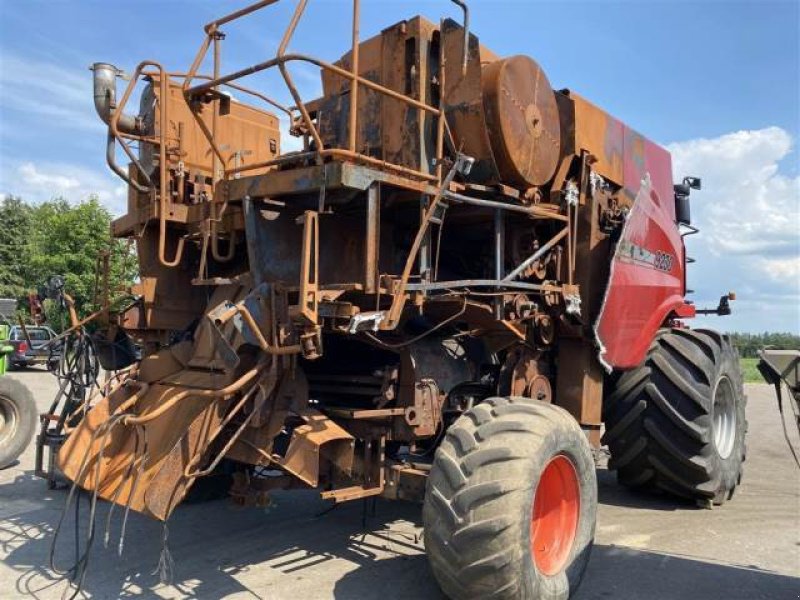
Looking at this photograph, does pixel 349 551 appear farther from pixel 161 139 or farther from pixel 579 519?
pixel 161 139

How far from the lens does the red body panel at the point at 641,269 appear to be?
228 inches

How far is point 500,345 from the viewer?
203 inches

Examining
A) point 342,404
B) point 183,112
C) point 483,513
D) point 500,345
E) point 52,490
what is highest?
point 183,112

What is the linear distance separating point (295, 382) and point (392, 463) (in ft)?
2.71

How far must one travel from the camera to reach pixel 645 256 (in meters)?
6.33

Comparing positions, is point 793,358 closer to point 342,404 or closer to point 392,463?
point 392,463

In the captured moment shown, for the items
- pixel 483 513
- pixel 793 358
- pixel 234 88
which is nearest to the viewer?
pixel 483 513

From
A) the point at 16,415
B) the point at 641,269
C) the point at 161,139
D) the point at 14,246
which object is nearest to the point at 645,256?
the point at 641,269

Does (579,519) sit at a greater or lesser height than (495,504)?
lesser

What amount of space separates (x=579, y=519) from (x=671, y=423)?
2.07 meters

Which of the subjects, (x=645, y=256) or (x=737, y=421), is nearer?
(x=645, y=256)

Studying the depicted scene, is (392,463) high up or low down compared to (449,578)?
up

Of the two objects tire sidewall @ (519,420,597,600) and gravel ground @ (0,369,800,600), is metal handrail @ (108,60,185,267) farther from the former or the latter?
tire sidewall @ (519,420,597,600)

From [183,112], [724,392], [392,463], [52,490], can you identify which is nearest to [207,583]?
[392,463]
